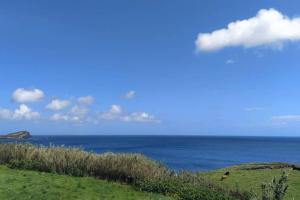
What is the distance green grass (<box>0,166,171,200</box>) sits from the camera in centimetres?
2180

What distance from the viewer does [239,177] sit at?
34219 millimetres

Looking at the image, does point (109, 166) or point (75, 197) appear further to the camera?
point (109, 166)

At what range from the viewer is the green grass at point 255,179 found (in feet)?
93.1

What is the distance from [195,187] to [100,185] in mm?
5470

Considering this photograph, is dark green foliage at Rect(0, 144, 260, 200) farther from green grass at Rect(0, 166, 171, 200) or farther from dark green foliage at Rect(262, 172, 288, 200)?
dark green foliage at Rect(262, 172, 288, 200)

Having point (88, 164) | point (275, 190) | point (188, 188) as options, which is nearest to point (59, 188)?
point (88, 164)

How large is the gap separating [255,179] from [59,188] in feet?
51.4

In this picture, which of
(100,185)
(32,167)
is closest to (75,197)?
(100,185)

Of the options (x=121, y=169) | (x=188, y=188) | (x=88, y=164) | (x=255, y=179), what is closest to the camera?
(x=188, y=188)

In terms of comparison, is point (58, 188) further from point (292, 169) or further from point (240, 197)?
point (292, 169)

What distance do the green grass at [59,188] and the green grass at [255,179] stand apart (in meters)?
7.86

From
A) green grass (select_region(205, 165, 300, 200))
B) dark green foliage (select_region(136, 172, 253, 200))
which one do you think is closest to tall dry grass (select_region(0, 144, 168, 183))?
dark green foliage (select_region(136, 172, 253, 200))

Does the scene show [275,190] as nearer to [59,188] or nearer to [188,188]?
[188,188]

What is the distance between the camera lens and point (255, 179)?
32.6m
